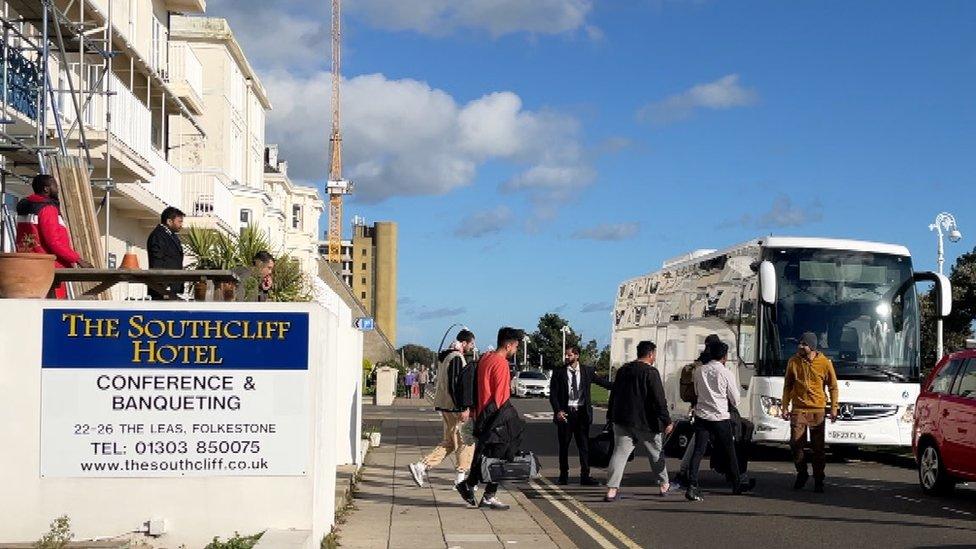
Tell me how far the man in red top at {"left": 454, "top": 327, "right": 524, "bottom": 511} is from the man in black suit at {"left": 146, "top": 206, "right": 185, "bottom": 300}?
3.38m

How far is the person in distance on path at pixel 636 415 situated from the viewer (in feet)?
51.0

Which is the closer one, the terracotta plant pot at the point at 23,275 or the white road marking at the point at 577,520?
the terracotta plant pot at the point at 23,275

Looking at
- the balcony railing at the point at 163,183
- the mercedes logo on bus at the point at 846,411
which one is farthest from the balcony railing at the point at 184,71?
the mercedes logo on bus at the point at 846,411

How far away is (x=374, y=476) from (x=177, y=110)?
19.7 meters

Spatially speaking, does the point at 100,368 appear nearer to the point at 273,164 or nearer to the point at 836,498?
the point at 836,498

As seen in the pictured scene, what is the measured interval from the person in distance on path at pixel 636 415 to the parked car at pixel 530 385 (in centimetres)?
5304

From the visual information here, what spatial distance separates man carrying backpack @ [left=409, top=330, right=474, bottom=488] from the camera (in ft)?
52.3

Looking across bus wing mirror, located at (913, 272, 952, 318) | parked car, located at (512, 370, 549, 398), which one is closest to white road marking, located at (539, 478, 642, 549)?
bus wing mirror, located at (913, 272, 952, 318)

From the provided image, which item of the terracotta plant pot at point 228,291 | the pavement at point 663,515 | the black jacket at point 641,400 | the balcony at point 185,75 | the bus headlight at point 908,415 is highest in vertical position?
the balcony at point 185,75

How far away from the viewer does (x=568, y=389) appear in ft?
58.3

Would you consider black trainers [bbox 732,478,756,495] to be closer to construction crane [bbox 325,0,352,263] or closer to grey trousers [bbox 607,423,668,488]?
grey trousers [bbox 607,423,668,488]

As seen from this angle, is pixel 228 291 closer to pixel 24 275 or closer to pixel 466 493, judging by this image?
pixel 24 275

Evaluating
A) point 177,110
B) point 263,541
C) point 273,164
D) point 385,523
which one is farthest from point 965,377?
point 273,164

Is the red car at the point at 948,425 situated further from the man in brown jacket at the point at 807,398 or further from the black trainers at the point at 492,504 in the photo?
the black trainers at the point at 492,504
